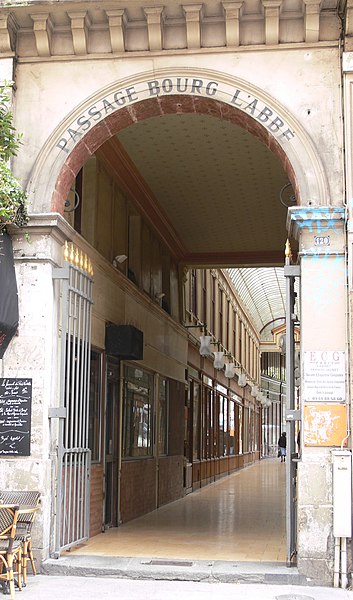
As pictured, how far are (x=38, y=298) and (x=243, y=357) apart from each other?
2863 cm

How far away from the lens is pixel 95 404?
11992 millimetres

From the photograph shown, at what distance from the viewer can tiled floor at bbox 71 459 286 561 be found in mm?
10070

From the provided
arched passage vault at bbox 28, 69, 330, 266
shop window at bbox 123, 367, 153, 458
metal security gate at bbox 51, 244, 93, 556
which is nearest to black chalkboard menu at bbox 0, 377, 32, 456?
metal security gate at bbox 51, 244, 93, 556

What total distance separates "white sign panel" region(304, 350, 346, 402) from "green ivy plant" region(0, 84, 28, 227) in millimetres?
3373

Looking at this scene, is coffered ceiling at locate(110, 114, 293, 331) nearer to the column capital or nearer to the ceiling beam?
the ceiling beam

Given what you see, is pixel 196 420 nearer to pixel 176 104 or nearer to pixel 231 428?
pixel 231 428

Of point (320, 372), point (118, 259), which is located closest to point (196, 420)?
point (118, 259)

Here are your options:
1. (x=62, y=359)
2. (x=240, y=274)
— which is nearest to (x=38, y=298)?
(x=62, y=359)

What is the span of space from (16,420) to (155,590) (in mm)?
2313

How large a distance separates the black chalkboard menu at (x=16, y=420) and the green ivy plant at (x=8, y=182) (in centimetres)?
181

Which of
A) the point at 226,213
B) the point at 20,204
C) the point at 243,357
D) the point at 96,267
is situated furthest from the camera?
the point at 243,357

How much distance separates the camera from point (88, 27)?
374 inches

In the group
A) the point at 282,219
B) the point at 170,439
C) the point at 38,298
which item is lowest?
the point at 170,439

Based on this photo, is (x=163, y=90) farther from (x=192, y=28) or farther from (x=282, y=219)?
(x=282, y=219)
